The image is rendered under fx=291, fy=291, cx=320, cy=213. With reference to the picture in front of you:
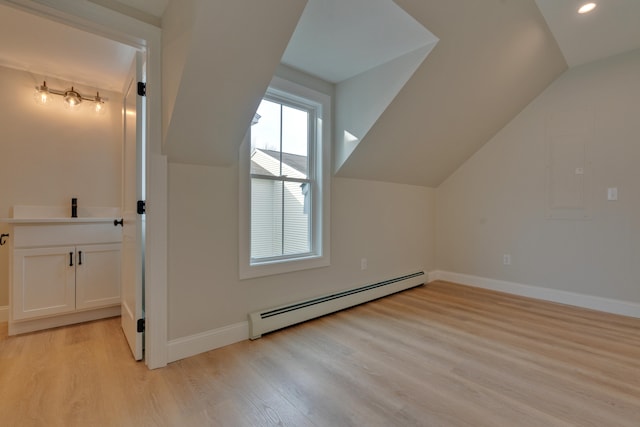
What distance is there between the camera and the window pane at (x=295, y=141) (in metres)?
→ 2.67

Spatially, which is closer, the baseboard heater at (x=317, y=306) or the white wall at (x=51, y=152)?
the baseboard heater at (x=317, y=306)

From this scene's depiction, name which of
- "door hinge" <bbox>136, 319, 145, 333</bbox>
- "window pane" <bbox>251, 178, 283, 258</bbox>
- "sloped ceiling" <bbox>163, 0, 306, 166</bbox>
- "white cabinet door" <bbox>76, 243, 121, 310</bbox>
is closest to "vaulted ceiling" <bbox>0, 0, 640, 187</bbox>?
"sloped ceiling" <bbox>163, 0, 306, 166</bbox>

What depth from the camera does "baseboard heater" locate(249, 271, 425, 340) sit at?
2287 mm

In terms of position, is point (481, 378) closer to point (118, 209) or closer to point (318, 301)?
point (318, 301)

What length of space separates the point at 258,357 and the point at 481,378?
1418mm

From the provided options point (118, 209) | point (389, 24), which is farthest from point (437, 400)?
point (118, 209)

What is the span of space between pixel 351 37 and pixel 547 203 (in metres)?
2.90

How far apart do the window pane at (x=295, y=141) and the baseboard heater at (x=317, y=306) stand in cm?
120

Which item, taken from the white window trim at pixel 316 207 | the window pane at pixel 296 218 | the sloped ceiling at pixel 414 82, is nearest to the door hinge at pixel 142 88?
the sloped ceiling at pixel 414 82

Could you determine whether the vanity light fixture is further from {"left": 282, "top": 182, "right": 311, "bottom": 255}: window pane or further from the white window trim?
{"left": 282, "top": 182, "right": 311, "bottom": 255}: window pane

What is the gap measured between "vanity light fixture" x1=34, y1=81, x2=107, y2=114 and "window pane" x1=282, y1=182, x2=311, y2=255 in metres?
2.06

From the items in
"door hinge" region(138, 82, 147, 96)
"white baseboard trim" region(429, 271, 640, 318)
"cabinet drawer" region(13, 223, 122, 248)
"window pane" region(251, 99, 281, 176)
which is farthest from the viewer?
"white baseboard trim" region(429, 271, 640, 318)

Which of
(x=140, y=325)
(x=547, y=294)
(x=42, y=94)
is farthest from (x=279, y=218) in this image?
(x=547, y=294)

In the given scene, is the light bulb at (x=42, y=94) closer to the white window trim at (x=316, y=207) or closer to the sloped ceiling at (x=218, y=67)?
the sloped ceiling at (x=218, y=67)
